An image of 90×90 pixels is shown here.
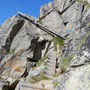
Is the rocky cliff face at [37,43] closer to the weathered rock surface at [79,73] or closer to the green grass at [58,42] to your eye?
the green grass at [58,42]

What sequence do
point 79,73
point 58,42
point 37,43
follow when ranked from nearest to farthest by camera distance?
point 79,73 < point 37,43 < point 58,42

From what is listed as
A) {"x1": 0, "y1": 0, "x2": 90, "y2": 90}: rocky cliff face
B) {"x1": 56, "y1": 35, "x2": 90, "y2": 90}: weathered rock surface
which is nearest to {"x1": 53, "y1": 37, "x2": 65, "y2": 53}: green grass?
{"x1": 0, "y1": 0, "x2": 90, "y2": 90}: rocky cliff face

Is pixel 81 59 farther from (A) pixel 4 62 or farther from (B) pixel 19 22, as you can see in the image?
(B) pixel 19 22

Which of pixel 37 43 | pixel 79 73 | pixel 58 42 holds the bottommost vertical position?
pixel 79 73

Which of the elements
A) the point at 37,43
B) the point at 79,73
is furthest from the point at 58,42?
the point at 79,73

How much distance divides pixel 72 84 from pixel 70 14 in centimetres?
2065

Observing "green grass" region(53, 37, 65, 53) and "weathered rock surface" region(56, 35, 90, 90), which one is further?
"green grass" region(53, 37, 65, 53)

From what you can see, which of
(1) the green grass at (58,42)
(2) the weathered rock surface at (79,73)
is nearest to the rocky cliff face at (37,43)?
(1) the green grass at (58,42)

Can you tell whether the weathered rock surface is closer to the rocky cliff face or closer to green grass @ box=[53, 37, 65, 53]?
the rocky cliff face

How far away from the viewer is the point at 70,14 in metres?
24.3

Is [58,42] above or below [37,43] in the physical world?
below

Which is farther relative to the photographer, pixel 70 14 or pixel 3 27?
pixel 70 14

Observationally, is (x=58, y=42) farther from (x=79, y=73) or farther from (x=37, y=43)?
(x=79, y=73)

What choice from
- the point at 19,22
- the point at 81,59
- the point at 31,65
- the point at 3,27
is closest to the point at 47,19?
the point at 19,22
